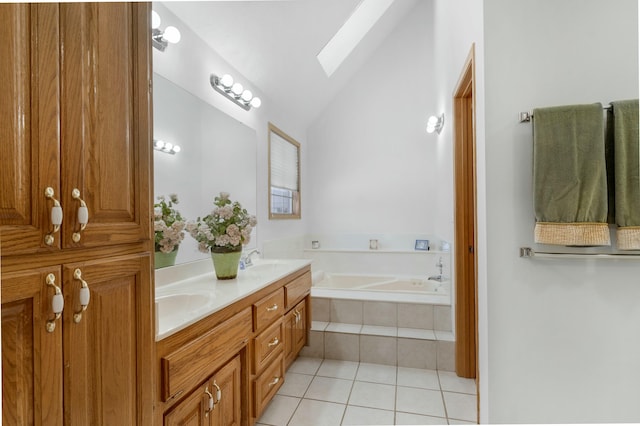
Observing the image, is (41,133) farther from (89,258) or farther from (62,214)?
(89,258)

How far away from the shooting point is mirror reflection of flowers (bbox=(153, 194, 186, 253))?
1.60 m

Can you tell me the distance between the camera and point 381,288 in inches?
143

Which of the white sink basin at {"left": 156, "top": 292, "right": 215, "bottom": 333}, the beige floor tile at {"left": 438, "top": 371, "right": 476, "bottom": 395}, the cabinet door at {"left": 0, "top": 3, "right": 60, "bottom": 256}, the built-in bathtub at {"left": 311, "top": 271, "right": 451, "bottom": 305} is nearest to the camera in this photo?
the cabinet door at {"left": 0, "top": 3, "right": 60, "bottom": 256}

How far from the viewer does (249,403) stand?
1.56m

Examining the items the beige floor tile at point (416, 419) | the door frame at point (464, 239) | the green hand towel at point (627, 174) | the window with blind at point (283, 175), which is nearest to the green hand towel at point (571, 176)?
the green hand towel at point (627, 174)

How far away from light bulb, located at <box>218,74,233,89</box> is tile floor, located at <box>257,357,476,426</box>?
2244 millimetres

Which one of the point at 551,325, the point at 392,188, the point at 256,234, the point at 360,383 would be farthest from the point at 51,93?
the point at 392,188

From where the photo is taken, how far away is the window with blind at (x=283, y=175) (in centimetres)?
319

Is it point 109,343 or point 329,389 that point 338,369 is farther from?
point 109,343

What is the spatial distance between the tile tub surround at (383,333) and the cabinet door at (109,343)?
6.20ft

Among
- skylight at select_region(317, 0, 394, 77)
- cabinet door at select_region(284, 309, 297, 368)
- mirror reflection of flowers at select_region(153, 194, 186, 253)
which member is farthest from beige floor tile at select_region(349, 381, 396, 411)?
skylight at select_region(317, 0, 394, 77)

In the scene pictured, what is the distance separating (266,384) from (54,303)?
1.40 meters

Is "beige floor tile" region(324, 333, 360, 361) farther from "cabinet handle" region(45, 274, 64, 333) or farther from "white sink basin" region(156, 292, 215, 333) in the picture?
"cabinet handle" region(45, 274, 64, 333)

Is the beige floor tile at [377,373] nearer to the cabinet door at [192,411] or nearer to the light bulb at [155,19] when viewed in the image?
the cabinet door at [192,411]
